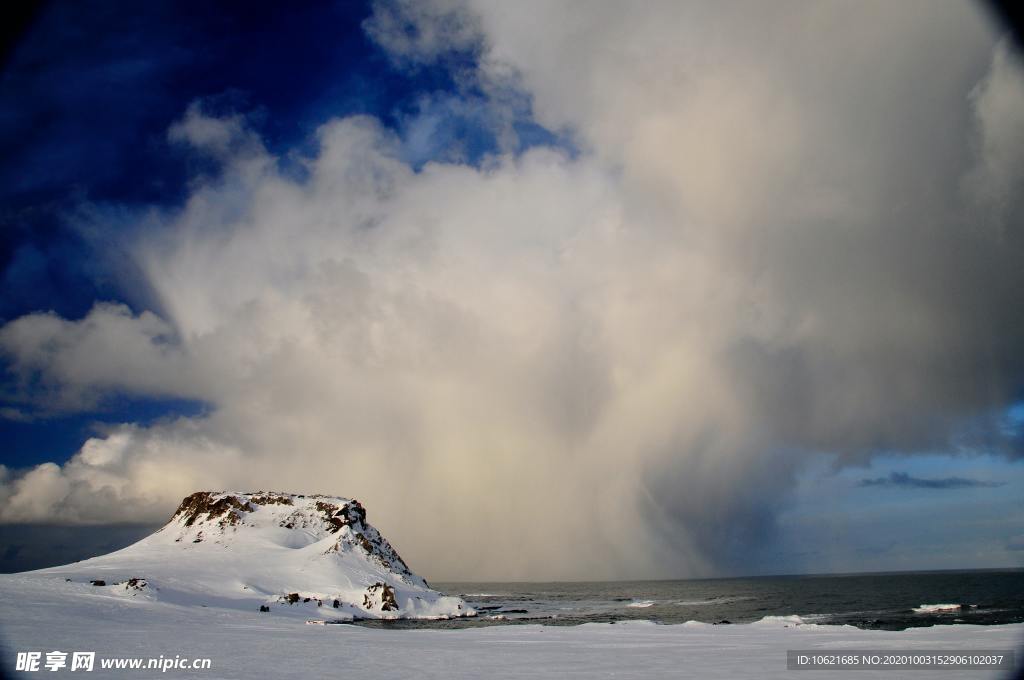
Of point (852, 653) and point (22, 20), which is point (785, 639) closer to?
point (852, 653)

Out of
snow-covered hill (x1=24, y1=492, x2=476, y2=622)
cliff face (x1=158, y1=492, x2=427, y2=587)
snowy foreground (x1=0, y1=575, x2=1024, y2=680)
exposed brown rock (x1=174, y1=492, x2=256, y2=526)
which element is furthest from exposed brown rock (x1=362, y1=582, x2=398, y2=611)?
exposed brown rock (x1=174, y1=492, x2=256, y2=526)

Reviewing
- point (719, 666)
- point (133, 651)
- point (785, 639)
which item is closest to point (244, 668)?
point (133, 651)

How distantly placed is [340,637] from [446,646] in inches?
370

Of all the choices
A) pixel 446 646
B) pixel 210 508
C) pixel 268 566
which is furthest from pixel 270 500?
pixel 446 646

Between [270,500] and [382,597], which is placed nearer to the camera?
[382,597]

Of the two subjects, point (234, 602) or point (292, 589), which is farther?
point (292, 589)

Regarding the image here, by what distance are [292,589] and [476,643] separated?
199ft

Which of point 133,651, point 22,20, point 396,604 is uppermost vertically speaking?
point 22,20

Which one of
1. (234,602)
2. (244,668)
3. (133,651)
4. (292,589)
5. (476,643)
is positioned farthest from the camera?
(292,589)

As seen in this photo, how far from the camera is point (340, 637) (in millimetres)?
36375

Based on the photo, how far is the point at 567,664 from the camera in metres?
23.0

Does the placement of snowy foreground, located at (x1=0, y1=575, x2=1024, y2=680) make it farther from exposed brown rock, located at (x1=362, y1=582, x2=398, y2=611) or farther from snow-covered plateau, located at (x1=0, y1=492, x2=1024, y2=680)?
exposed brown rock, located at (x1=362, y1=582, x2=398, y2=611)

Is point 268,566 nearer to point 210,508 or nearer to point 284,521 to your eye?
point 284,521

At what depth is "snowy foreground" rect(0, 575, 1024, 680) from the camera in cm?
2050
